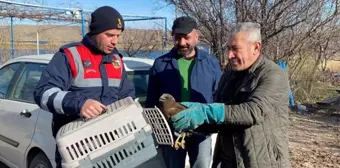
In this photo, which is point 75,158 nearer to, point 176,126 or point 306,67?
point 176,126

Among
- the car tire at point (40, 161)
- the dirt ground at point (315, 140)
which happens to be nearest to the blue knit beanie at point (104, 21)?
the car tire at point (40, 161)

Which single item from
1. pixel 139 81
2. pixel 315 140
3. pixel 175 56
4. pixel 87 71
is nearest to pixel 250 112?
pixel 87 71

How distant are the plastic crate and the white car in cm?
178

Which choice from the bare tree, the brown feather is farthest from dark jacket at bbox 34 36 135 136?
the bare tree

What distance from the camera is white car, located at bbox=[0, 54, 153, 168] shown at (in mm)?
3688

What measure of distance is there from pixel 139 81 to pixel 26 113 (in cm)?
117

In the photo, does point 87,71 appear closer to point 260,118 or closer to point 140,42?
point 260,118

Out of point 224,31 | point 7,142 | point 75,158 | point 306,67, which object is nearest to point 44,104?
point 75,158

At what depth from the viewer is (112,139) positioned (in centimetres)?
186

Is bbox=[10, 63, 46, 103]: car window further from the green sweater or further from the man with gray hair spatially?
the man with gray hair

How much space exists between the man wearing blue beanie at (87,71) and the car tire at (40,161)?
1243 millimetres

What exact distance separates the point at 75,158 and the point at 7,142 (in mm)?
2856

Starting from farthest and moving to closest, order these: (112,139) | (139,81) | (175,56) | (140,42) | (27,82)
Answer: (140,42)
(27,82)
(139,81)
(175,56)
(112,139)

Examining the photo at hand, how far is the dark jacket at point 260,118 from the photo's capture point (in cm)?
196
